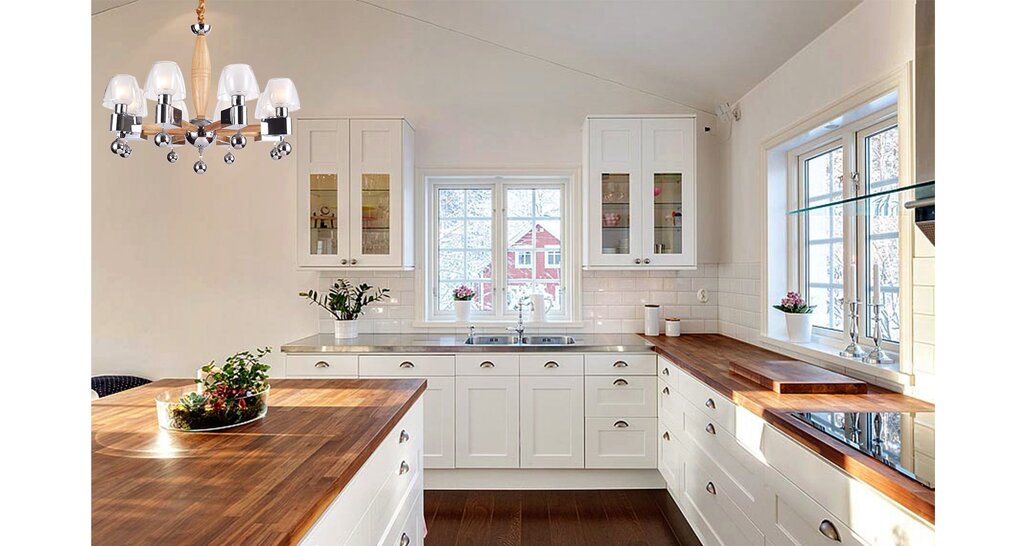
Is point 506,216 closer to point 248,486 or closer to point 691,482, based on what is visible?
point 691,482

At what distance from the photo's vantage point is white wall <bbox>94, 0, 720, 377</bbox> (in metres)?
4.38

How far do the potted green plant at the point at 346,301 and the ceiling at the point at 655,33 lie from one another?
1.96 meters

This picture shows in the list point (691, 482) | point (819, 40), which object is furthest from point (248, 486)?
point (819, 40)

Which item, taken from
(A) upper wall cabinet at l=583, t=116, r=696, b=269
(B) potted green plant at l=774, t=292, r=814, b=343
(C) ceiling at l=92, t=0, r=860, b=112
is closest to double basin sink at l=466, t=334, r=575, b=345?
(A) upper wall cabinet at l=583, t=116, r=696, b=269

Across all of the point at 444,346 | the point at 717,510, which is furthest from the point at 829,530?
the point at 444,346

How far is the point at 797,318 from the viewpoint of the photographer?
313cm

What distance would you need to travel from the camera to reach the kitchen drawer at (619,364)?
3809 mm

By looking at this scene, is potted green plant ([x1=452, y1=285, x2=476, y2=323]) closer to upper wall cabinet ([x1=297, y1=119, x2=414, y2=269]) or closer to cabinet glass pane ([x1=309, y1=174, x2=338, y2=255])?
upper wall cabinet ([x1=297, y1=119, x2=414, y2=269])

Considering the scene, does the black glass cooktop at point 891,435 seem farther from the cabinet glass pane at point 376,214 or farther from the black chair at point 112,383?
the black chair at point 112,383

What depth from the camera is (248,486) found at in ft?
4.26

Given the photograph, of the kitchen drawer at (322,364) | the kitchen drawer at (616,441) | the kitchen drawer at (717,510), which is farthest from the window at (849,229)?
the kitchen drawer at (322,364)

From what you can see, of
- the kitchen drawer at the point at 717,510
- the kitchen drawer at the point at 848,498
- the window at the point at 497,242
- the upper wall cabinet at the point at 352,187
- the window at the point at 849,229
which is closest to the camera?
the kitchen drawer at the point at 848,498

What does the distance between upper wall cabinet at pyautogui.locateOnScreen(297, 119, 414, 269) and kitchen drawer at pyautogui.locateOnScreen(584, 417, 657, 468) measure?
1667 millimetres
